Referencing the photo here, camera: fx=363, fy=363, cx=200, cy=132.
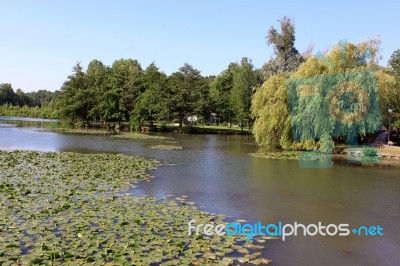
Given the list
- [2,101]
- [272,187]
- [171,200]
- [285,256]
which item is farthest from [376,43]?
[2,101]

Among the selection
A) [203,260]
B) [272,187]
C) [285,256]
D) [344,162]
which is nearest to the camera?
[203,260]

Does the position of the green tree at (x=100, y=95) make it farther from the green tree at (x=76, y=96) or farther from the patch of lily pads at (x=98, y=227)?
the patch of lily pads at (x=98, y=227)

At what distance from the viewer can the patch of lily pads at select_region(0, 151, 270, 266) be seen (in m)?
6.93

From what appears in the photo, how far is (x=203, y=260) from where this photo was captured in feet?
22.9

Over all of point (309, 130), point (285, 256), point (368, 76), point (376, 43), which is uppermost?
point (376, 43)

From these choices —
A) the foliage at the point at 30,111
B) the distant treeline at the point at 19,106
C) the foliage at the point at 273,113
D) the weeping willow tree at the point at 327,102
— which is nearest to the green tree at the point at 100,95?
the foliage at the point at 273,113

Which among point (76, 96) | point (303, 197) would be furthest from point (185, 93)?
point (303, 197)

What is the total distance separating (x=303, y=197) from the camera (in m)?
13.3

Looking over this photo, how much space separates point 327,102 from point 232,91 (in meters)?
38.9

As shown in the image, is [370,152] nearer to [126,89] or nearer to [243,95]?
[243,95]

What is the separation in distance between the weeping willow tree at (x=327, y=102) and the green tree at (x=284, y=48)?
10970 millimetres

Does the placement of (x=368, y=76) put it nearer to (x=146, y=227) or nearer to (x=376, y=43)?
(x=376, y=43)

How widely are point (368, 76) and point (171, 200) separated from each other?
70.3 ft

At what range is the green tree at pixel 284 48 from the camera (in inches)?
1646
